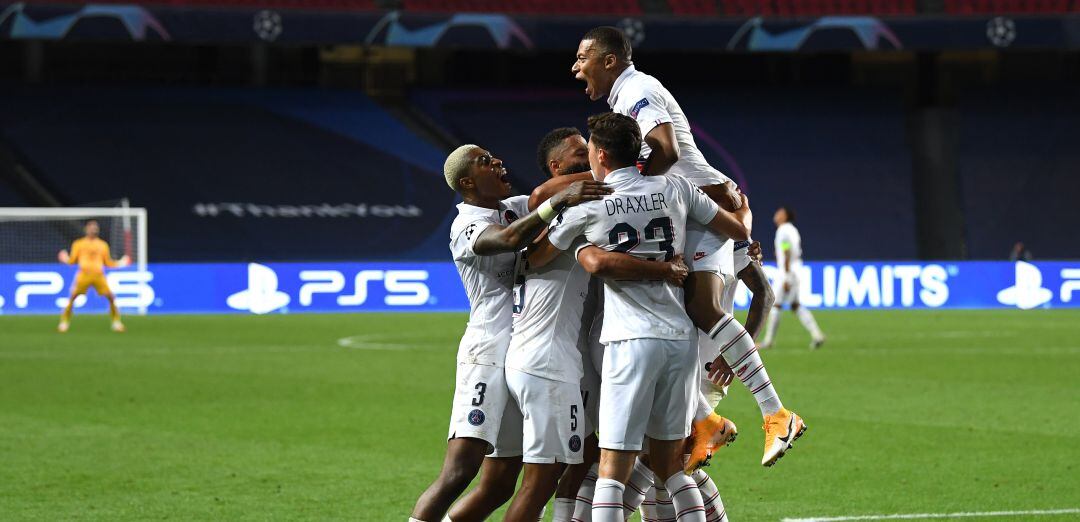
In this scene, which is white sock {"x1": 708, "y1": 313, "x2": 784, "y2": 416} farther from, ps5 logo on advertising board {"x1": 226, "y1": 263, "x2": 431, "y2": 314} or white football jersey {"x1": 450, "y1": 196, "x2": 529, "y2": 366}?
ps5 logo on advertising board {"x1": 226, "y1": 263, "x2": 431, "y2": 314}

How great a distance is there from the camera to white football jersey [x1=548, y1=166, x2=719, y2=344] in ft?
Result: 18.8

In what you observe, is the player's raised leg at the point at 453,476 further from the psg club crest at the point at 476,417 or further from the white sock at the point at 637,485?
the white sock at the point at 637,485

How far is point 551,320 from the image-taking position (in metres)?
5.98

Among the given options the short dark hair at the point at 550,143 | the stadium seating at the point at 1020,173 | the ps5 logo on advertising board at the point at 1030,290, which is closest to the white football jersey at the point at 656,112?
the short dark hair at the point at 550,143

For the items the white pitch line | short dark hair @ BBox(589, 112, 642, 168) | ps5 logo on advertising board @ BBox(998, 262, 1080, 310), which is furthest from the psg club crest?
ps5 logo on advertising board @ BBox(998, 262, 1080, 310)

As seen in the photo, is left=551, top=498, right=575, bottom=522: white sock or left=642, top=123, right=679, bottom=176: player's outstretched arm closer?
left=642, top=123, right=679, bottom=176: player's outstretched arm

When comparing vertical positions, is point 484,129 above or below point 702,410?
above

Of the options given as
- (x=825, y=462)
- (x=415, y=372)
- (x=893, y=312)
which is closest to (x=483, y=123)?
(x=893, y=312)

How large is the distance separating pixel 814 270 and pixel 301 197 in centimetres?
1224

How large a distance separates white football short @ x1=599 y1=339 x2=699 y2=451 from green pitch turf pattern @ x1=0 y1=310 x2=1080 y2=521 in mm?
2167

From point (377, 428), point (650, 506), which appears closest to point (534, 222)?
point (650, 506)

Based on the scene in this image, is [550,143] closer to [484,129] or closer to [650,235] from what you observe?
[650,235]

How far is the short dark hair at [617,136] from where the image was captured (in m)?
5.74

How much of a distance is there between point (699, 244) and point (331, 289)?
2416 cm
